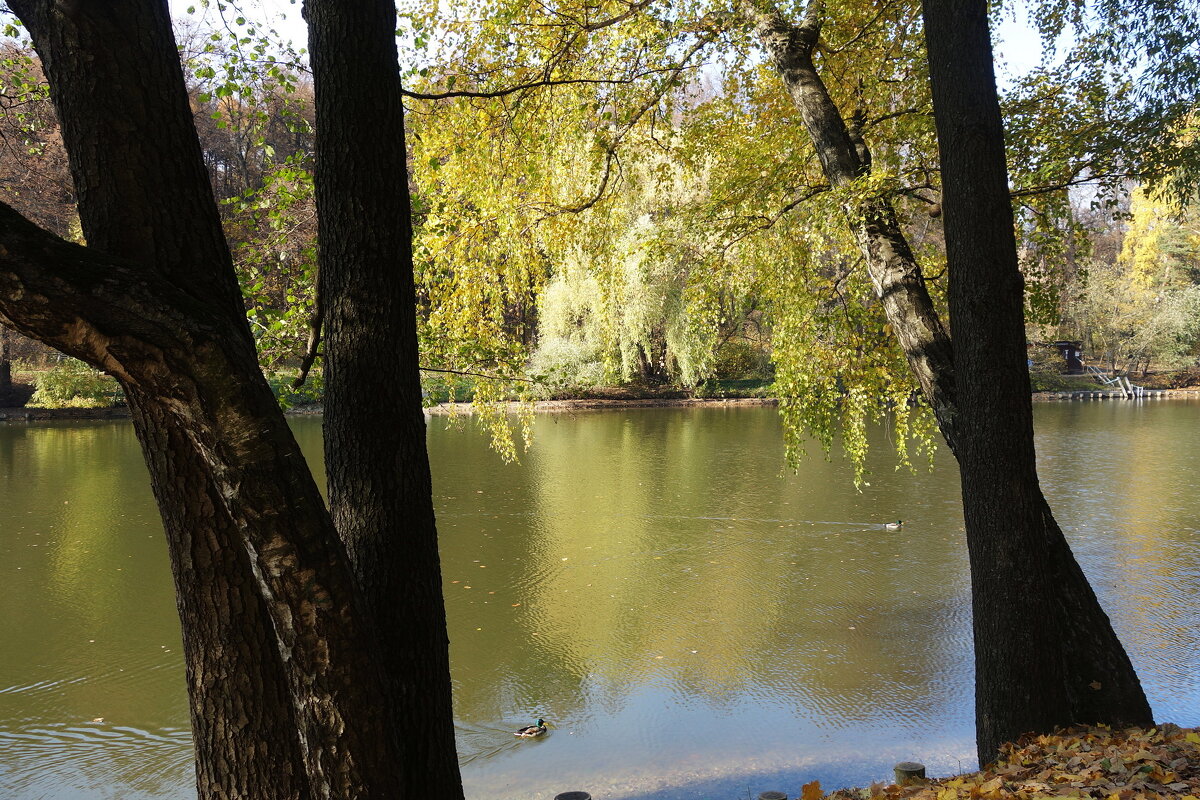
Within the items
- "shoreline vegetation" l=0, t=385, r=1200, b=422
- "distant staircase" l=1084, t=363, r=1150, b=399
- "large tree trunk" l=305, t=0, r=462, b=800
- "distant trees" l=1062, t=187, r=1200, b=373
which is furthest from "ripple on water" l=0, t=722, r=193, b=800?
"distant staircase" l=1084, t=363, r=1150, b=399

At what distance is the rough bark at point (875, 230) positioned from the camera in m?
3.92

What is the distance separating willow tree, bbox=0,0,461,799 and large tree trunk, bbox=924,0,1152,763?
2260 millimetres

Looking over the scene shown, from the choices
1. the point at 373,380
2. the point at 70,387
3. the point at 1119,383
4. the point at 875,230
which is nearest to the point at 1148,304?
the point at 1119,383

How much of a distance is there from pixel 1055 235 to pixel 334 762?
5.24 metres

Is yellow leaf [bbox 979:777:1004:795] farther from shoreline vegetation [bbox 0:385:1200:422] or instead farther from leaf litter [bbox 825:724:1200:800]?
shoreline vegetation [bbox 0:385:1200:422]

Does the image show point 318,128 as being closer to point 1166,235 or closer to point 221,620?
point 221,620

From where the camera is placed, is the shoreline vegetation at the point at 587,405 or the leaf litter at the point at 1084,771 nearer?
the leaf litter at the point at 1084,771

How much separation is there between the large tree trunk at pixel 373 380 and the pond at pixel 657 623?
2622mm

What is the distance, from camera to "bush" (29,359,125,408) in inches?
898

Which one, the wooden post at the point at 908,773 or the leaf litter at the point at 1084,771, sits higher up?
the leaf litter at the point at 1084,771

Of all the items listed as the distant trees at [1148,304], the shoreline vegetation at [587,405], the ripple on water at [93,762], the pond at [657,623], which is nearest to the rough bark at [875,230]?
the pond at [657,623]

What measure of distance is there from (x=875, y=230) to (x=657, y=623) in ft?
12.5

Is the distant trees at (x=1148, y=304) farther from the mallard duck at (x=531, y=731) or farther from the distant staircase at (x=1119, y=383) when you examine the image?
the mallard duck at (x=531, y=731)

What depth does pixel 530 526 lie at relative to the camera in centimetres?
1041
